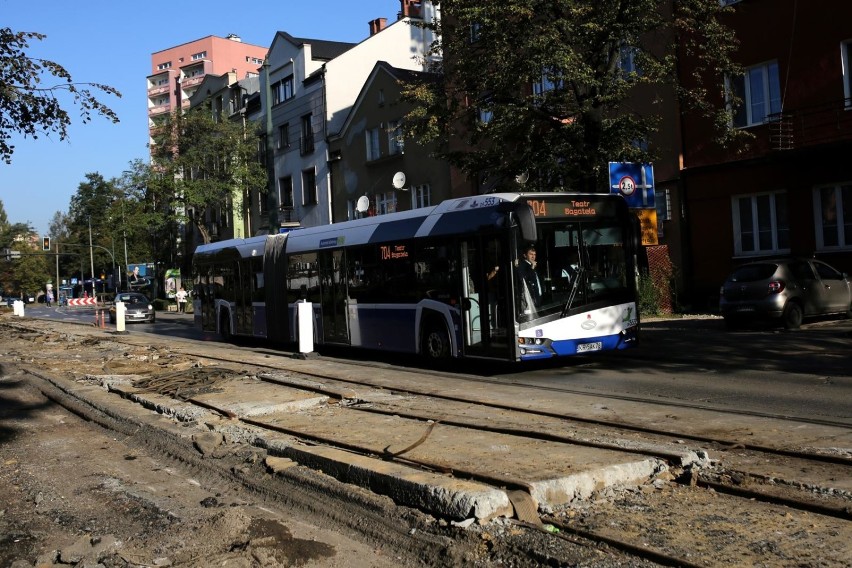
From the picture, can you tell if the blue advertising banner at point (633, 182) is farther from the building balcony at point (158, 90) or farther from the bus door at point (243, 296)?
the building balcony at point (158, 90)

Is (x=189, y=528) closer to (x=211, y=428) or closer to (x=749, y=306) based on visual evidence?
(x=211, y=428)

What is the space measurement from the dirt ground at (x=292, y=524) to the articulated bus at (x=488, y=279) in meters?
5.55

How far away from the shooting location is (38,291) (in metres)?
109

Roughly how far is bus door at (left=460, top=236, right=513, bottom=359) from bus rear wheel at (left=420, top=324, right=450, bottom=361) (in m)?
0.69

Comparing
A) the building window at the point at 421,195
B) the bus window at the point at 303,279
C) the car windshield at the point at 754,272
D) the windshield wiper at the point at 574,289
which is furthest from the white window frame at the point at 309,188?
the windshield wiper at the point at 574,289

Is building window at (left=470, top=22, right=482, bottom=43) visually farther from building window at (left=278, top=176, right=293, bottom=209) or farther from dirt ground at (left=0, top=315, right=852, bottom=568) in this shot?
building window at (left=278, top=176, right=293, bottom=209)

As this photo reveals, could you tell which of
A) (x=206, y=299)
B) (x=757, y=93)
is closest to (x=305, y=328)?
(x=206, y=299)

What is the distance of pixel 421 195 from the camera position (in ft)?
113

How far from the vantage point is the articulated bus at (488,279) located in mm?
12258

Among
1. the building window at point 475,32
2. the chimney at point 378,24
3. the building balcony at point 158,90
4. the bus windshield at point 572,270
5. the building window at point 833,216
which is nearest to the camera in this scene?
the bus windshield at point 572,270

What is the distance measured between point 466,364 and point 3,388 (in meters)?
8.35

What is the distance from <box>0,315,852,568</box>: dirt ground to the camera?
180 inches

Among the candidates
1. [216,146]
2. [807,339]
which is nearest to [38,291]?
[216,146]

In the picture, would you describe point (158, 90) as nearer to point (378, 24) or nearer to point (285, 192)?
point (378, 24)
